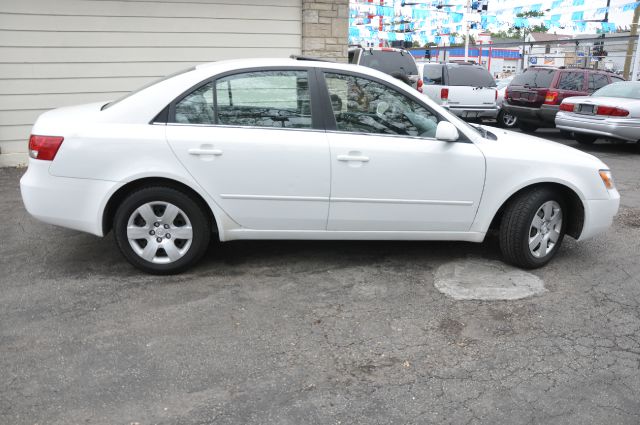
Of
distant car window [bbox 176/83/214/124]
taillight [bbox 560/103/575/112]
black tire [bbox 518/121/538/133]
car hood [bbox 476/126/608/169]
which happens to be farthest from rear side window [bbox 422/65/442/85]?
distant car window [bbox 176/83/214/124]

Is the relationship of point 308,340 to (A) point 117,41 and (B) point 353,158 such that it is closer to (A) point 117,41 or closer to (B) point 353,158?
(B) point 353,158

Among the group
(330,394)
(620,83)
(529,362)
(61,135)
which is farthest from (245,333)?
(620,83)

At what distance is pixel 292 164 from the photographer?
4.12m

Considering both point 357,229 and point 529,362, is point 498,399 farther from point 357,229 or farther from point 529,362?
point 357,229

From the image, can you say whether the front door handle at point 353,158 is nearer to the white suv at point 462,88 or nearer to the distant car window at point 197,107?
the distant car window at point 197,107

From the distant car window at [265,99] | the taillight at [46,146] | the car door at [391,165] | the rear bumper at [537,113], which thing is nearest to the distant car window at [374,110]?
the car door at [391,165]

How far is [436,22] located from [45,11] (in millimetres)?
24444

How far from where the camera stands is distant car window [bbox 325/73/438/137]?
4297mm

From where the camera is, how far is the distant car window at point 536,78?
43.5 feet

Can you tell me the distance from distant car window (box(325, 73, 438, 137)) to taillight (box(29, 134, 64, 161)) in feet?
6.67

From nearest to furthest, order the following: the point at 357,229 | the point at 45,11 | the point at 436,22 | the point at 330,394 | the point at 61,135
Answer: the point at 330,394 → the point at 61,135 → the point at 357,229 → the point at 45,11 → the point at 436,22

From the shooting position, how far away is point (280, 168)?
13.5ft

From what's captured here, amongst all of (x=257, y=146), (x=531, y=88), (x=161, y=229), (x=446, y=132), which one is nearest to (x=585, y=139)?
(x=531, y=88)

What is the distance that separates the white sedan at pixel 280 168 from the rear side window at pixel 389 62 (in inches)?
350
